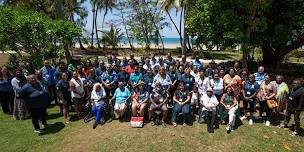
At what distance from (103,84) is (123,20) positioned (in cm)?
3447

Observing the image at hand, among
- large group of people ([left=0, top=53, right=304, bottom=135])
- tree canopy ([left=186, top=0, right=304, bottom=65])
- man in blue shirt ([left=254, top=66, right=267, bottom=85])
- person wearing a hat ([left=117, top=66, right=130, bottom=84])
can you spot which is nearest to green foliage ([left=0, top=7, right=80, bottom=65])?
large group of people ([left=0, top=53, right=304, bottom=135])

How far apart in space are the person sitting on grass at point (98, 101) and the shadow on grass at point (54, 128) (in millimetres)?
1338

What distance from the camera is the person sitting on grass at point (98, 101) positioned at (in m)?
13.3

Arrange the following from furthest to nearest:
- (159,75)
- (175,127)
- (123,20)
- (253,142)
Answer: (123,20), (159,75), (175,127), (253,142)

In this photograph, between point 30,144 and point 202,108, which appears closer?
point 30,144

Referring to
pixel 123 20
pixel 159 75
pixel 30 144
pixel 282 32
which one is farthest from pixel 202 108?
pixel 123 20

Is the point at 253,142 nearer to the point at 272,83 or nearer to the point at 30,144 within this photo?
the point at 272,83

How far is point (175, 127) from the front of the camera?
12.9 metres

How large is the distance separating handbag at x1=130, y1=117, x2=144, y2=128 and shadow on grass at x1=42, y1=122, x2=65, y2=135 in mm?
2678

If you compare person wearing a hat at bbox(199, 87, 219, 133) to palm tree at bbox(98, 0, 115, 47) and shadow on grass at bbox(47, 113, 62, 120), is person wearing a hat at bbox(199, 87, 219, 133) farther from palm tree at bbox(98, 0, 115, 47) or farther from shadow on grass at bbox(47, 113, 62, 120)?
palm tree at bbox(98, 0, 115, 47)

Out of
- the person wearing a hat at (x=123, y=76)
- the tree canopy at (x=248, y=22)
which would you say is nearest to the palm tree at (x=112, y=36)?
the tree canopy at (x=248, y=22)

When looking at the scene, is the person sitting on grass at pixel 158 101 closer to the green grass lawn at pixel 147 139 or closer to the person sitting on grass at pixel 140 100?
the person sitting on grass at pixel 140 100

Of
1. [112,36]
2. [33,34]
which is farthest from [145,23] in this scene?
[33,34]

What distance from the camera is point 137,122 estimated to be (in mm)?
12969
